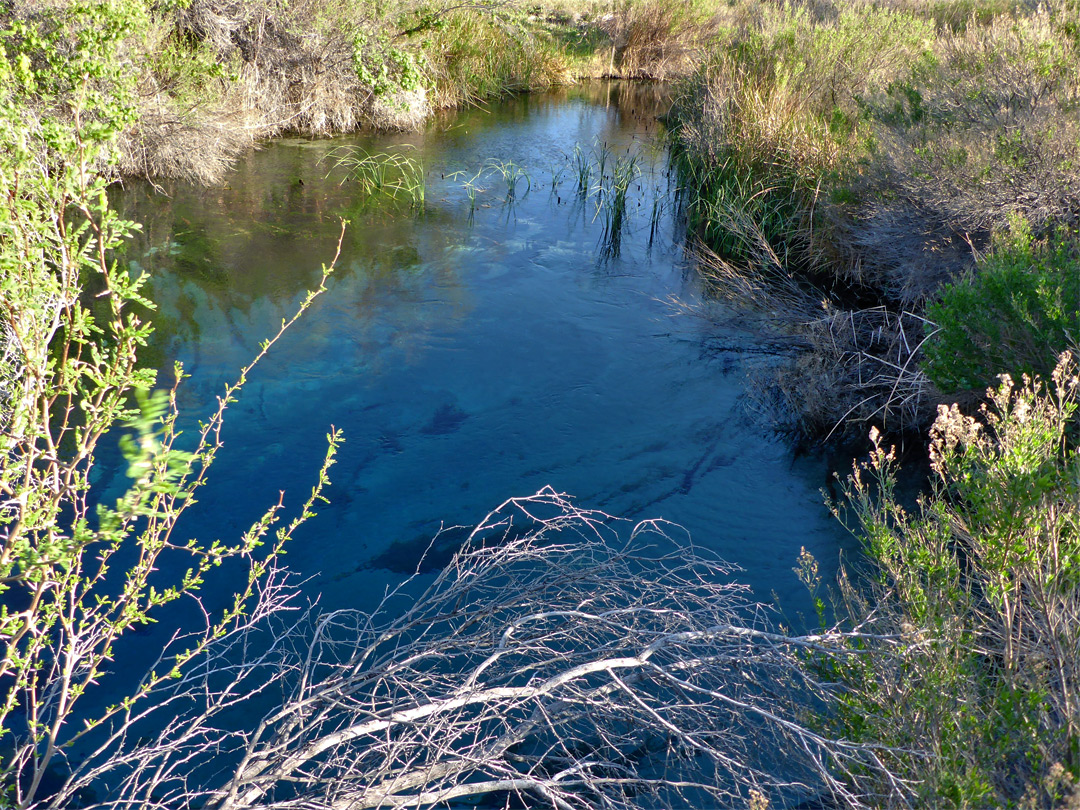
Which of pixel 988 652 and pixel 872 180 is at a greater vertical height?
pixel 872 180

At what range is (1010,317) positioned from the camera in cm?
429

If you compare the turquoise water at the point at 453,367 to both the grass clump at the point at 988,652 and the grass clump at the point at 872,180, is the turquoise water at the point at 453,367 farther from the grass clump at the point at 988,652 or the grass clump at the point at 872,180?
the grass clump at the point at 988,652

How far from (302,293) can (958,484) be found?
6076 mm

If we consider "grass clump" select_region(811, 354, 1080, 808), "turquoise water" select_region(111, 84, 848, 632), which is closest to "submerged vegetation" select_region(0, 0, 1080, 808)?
"grass clump" select_region(811, 354, 1080, 808)

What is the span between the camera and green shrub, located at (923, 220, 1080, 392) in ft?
13.3

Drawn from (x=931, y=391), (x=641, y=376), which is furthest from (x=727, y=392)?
(x=931, y=391)

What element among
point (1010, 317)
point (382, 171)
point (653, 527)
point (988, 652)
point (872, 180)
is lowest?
point (653, 527)

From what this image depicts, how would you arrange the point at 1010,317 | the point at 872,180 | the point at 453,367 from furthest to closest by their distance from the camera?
the point at 872,180
the point at 453,367
the point at 1010,317

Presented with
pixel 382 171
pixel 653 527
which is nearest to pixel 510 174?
pixel 382 171

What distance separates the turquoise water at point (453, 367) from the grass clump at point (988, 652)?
1639mm

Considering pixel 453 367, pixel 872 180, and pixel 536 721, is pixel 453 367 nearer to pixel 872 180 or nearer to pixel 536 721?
pixel 872 180

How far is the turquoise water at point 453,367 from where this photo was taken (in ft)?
15.3

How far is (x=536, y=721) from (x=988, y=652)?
4.58ft

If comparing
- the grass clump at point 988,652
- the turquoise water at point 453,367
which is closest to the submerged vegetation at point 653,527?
the grass clump at point 988,652
